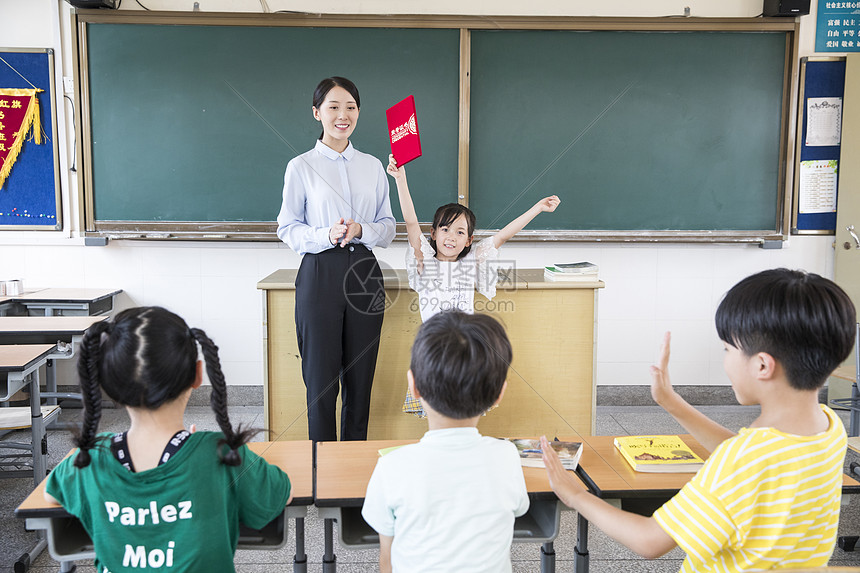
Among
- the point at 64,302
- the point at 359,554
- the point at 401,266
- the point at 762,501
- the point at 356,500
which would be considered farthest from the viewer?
the point at 401,266

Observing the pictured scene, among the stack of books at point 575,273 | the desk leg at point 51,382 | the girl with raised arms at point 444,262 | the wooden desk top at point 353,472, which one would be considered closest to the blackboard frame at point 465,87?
the desk leg at point 51,382

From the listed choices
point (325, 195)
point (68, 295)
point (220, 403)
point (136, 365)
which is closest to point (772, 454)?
point (220, 403)

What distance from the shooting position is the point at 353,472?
159cm

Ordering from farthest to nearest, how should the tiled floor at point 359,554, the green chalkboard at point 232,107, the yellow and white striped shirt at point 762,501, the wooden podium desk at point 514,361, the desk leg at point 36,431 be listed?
1. the green chalkboard at point 232,107
2. the wooden podium desk at point 514,361
3. the desk leg at point 36,431
4. the tiled floor at point 359,554
5. the yellow and white striped shirt at point 762,501

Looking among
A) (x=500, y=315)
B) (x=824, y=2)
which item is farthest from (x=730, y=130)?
(x=500, y=315)

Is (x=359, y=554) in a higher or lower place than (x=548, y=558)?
lower

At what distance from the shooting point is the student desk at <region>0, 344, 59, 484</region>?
8.12 ft

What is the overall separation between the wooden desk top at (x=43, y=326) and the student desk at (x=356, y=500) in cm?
205

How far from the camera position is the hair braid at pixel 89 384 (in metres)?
1.17

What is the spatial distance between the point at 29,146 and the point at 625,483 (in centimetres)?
419

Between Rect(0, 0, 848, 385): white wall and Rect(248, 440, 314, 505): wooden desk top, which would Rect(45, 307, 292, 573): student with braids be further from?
Rect(0, 0, 848, 385): white wall

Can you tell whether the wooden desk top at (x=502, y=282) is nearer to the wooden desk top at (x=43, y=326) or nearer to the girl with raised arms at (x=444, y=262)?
the girl with raised arms at (x=444, y=262)

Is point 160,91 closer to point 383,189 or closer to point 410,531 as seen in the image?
point 383,189

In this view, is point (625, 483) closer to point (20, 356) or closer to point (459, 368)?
point (459, 368)
